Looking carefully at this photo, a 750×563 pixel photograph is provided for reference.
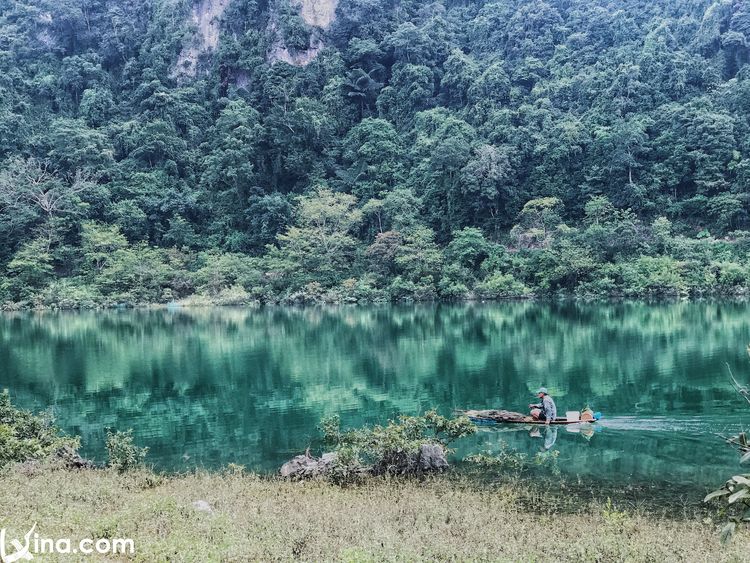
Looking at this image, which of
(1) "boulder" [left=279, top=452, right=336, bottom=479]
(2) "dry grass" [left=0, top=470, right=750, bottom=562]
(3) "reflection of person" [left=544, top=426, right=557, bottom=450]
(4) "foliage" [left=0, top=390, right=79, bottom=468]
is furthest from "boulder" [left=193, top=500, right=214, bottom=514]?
(3) "reflection of person" [left=544, top=426, right=557, bottom=450]

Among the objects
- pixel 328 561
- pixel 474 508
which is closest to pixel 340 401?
pixel 474 508

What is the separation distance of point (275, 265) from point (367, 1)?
3996 cm

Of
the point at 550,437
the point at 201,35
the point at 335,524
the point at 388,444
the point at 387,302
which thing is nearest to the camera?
the point at 335,524

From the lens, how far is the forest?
2031 inches

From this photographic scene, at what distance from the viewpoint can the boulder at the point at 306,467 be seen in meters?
10.9

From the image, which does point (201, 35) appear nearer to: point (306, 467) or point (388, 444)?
point (306, 467)

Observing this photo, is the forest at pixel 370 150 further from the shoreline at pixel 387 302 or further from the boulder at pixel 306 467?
the boulder at pixel 306 467

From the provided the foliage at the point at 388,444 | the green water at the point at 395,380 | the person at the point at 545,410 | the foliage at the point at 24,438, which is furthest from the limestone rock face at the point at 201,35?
the foliage at the point at 388,444

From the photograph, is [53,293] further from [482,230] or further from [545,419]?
[545,419]

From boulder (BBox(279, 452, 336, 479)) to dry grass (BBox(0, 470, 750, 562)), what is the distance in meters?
0.65

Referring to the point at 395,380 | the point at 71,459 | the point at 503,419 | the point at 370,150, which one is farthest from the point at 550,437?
the point at 370,150

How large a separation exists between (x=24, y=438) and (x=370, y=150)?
55176mm

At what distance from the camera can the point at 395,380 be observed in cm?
2027

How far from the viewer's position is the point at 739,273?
147 feet
